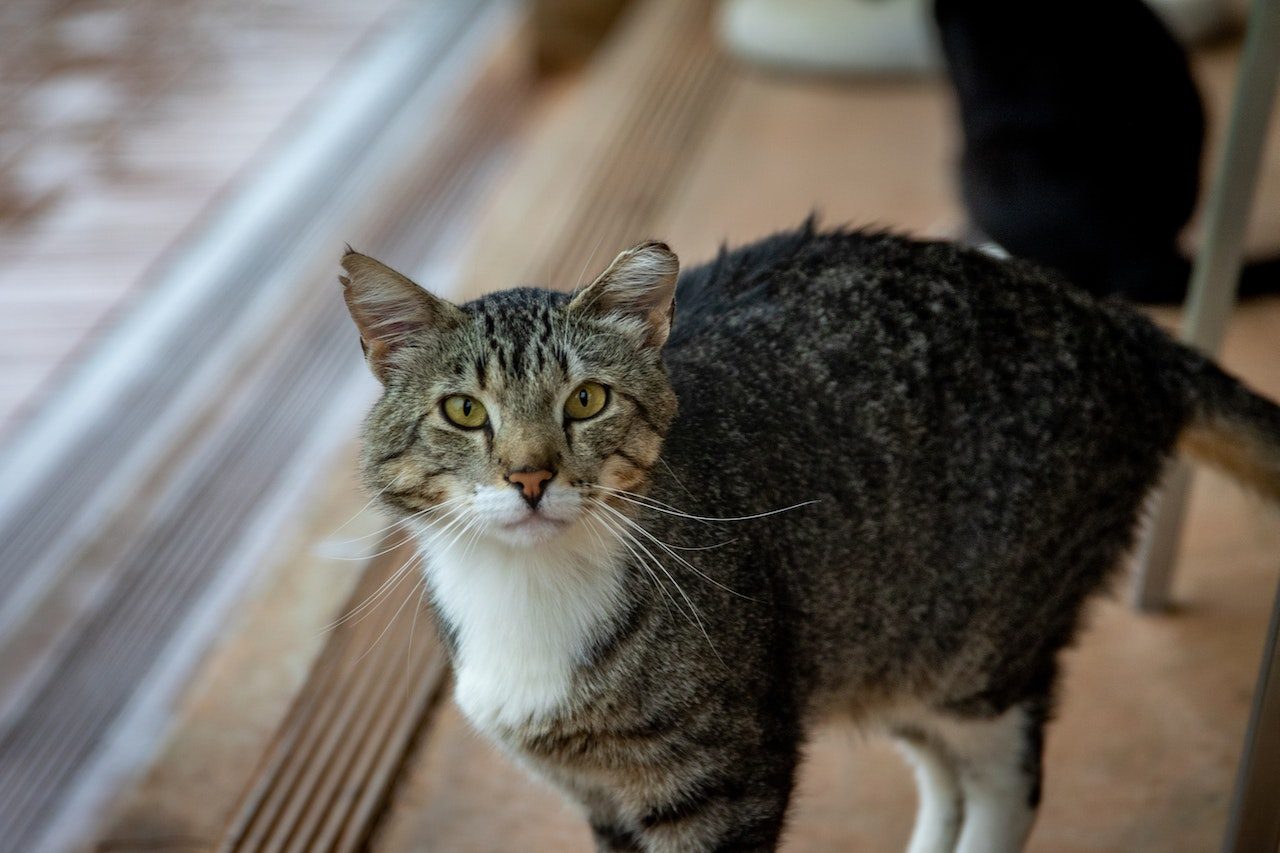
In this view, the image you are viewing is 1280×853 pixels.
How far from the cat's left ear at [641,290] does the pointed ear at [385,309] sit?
0.46 ft

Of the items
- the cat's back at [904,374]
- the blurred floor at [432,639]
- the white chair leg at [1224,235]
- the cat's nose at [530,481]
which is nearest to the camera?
the cat's nose at [530,481]

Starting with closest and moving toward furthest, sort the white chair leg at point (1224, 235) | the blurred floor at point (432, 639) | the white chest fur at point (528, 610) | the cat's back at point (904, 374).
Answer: the white chest fur at point (528, 610), the cat's back at point (904, 374), the white chair leg at point (1224, 235), the blurred floor at point (432, 639)

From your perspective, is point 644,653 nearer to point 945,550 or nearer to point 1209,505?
point 945,550

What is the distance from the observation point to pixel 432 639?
90.9 inches

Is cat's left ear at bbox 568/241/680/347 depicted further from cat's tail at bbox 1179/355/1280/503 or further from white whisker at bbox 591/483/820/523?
cat's tail at bbox 1179/355/1280/503

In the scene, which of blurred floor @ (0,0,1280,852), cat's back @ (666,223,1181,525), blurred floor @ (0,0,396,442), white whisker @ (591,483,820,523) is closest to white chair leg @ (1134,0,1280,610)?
blurred floor @ (0,0,1280,852)

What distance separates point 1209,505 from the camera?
2512mm

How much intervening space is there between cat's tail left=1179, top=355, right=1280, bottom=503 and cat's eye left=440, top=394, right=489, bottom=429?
92 cm

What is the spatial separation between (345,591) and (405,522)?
992 millimetres

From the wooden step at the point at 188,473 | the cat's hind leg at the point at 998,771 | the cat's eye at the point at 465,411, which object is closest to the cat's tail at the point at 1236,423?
the cat's hind leg at the point at 998,771

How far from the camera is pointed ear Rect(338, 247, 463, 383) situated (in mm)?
1315

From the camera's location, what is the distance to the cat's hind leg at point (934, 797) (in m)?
1.83

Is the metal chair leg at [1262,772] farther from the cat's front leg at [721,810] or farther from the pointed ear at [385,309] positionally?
the pointed ear at [385,309]

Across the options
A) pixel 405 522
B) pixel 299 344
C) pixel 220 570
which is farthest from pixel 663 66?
pixel 405 522
